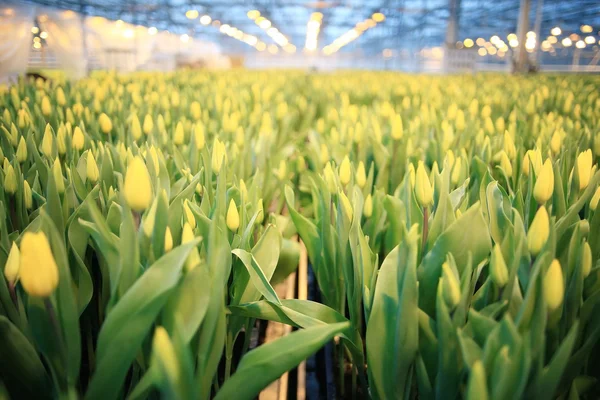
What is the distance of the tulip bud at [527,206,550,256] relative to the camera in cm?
44

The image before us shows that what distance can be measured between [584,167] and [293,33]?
33087 millimetres

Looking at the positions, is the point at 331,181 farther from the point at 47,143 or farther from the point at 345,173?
the point at 47,143

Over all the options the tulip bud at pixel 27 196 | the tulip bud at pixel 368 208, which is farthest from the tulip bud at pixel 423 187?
the tulip bud at pixel 27 196

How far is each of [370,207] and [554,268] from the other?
349 mm

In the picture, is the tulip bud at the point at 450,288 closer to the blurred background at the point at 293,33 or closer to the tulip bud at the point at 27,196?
the tulip bud at the point at 27,196

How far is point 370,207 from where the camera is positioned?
0.71 metres

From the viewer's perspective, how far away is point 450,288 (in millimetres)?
418

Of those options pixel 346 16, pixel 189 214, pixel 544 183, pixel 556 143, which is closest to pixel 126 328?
pixel 189 214

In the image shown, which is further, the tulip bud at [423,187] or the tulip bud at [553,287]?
the tulip bud at [423,187]

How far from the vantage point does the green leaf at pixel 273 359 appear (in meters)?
0.38

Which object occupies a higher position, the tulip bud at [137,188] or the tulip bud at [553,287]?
the tulip bud at [137,188]

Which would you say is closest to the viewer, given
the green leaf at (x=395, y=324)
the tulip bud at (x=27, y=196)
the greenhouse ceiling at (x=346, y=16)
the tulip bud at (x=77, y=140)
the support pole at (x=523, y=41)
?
the green leaf at (x=395, y=324)

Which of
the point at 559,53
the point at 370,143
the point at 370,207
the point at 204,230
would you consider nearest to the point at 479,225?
the point at 370,207

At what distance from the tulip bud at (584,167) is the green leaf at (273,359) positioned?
0.45 meters
